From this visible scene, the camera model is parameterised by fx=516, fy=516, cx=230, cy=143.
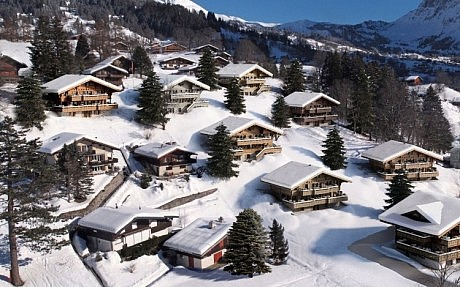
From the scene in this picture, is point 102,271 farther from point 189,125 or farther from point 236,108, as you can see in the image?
point 236,108

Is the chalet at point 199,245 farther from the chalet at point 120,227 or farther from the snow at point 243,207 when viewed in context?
the chalet at point 120,227

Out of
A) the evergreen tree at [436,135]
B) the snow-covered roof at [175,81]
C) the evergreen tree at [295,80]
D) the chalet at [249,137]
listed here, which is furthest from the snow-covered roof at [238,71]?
the evergreen tree at [436,135]

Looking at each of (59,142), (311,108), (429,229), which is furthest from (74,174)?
(311,108)

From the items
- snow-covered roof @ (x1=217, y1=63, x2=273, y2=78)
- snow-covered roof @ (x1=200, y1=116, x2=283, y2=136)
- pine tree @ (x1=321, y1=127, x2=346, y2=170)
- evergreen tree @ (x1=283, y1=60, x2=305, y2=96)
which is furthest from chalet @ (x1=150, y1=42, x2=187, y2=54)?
pine tree @ (x1=321, y1=127, x2=346, y2=170)

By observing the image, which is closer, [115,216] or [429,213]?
[429,213]

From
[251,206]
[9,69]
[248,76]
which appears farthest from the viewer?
[248,76]

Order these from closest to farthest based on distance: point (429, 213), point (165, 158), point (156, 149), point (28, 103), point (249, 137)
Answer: point (429, 213)
point (165, 158)
point (156, 149)
point (28, 103)
point (249, 137)

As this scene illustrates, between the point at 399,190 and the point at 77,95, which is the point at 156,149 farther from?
the point at 399,190
